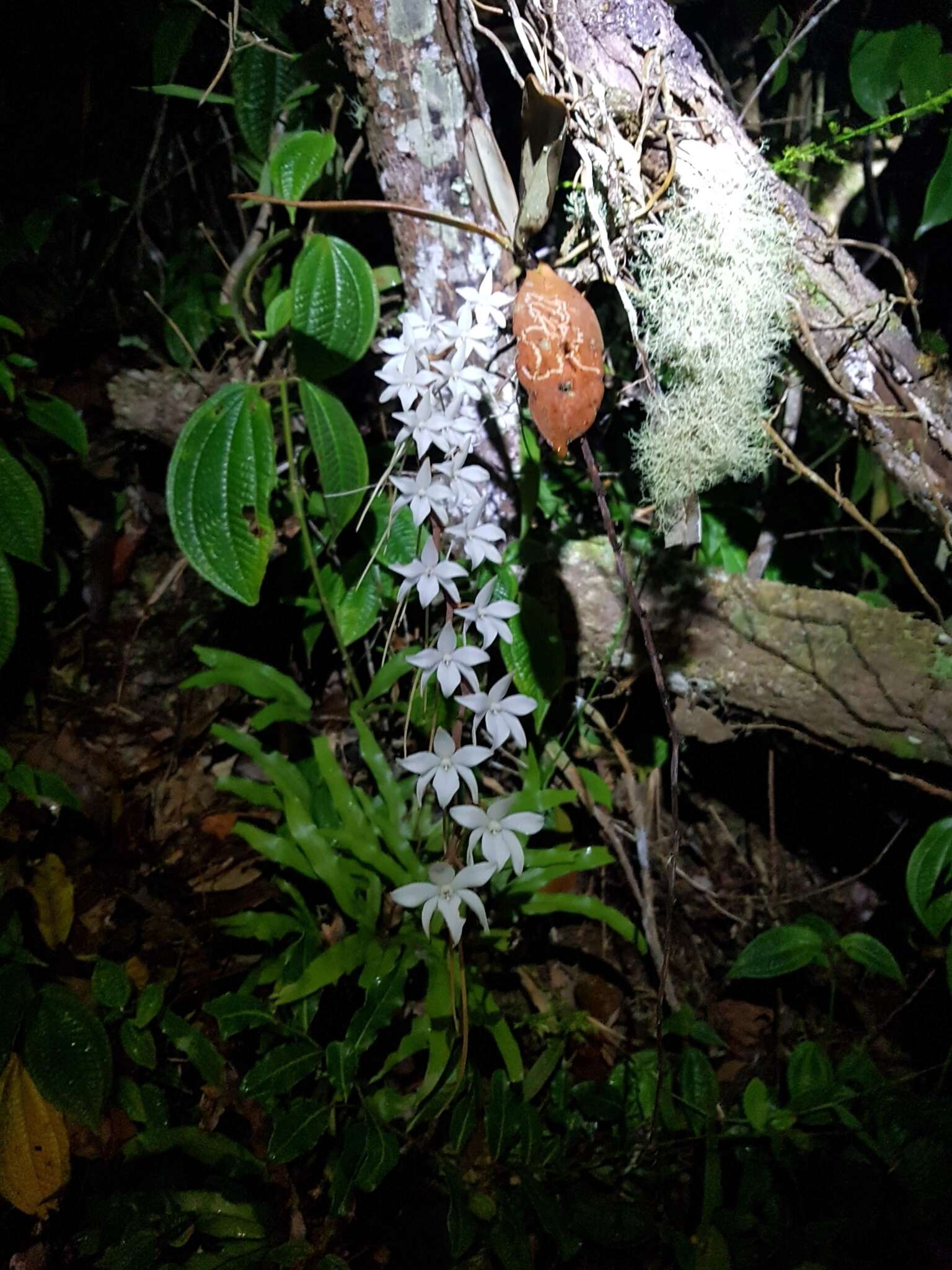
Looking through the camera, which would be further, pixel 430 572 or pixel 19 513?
pixel 19 513

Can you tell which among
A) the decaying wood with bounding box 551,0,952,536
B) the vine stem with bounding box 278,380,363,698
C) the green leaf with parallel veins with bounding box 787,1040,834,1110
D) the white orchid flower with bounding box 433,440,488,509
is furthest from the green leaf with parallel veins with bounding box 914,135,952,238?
the green leaf with parallel veins with bounding box 787,1040,834,1110

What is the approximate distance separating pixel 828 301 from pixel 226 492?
41.1 inches

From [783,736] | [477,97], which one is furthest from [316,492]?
[783,736]

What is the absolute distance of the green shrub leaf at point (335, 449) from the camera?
1335 mm

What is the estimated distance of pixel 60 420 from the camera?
1.63 meters

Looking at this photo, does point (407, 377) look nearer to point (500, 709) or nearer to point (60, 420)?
point (500, 709)

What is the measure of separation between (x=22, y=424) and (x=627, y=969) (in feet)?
5.73

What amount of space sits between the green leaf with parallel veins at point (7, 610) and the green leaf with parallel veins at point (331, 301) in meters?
0.68

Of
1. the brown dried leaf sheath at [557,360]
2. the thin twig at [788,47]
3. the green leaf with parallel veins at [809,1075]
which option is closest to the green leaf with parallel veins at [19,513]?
the brown dried leaf sheath at [557,360]

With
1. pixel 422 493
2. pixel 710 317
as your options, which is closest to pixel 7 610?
pixel 422 493

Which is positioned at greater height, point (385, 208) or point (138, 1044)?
point (385, 208)

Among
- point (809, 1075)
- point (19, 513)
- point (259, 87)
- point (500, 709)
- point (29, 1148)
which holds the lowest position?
point (29, 1148)

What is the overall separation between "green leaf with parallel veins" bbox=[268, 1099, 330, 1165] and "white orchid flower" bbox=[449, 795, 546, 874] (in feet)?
1.63

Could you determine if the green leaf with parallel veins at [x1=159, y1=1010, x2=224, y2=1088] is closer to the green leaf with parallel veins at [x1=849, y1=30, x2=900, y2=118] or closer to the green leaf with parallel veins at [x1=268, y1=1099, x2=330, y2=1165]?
the green leaf with parallel veins at [x1=268, y1=1099, x2=330, y2=1165]
